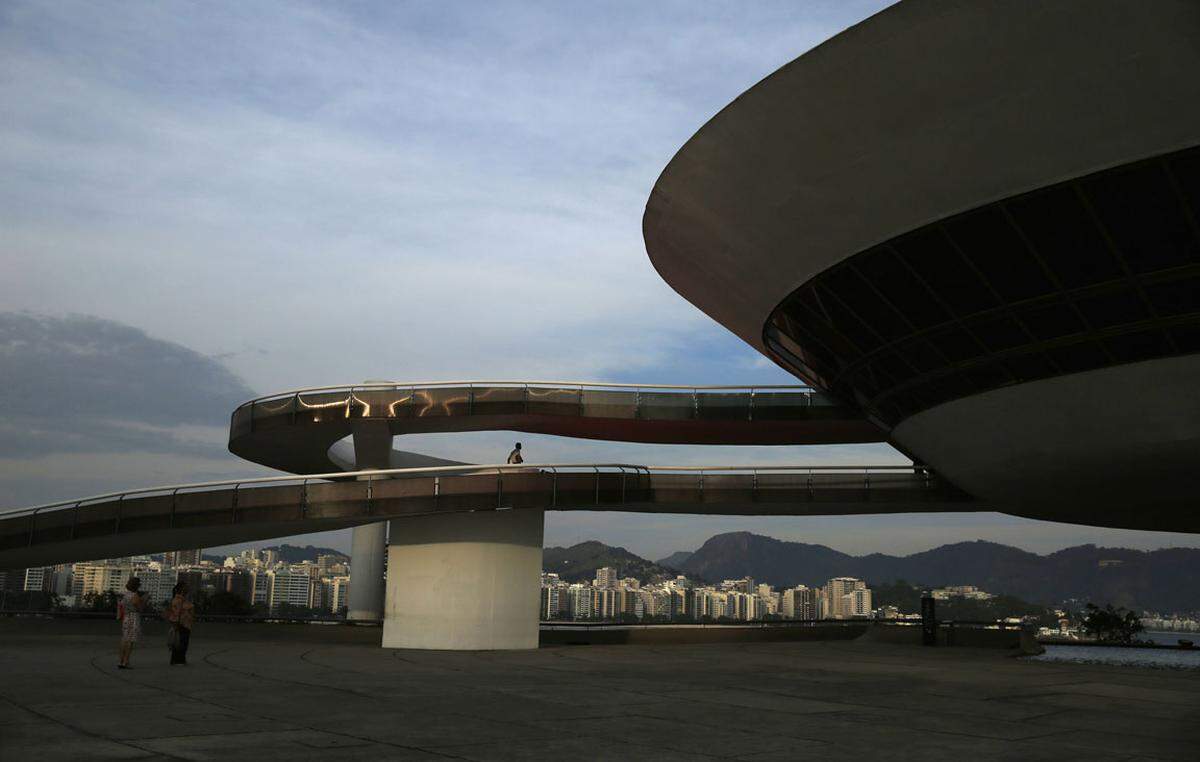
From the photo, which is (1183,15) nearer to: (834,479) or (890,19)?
(890,19)

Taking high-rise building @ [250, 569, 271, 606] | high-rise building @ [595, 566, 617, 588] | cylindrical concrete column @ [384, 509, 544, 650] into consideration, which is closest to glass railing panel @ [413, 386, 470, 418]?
cylindrical concrete column @ [384, 509, 544, 650]

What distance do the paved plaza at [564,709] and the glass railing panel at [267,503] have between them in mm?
5097

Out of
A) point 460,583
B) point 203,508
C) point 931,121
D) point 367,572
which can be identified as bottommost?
point 367,572

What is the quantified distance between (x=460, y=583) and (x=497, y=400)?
918 cm

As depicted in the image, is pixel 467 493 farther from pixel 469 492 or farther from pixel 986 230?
pixel 986 230

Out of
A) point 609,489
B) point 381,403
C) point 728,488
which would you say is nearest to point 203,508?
point 381,403

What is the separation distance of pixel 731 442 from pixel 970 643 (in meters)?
12.5

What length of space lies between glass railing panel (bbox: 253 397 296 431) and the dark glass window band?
18462 mm

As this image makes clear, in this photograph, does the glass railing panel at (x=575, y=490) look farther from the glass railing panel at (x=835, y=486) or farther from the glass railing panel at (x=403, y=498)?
the glass railing panel at (x=835, y=486)

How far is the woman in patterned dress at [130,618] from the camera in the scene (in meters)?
16.1

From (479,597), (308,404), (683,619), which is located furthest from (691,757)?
(683,619)

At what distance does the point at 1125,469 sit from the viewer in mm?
23750

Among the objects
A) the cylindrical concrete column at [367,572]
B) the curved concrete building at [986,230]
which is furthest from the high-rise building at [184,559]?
the curved concrete building at [986,230]

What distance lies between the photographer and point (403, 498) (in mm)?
26047
